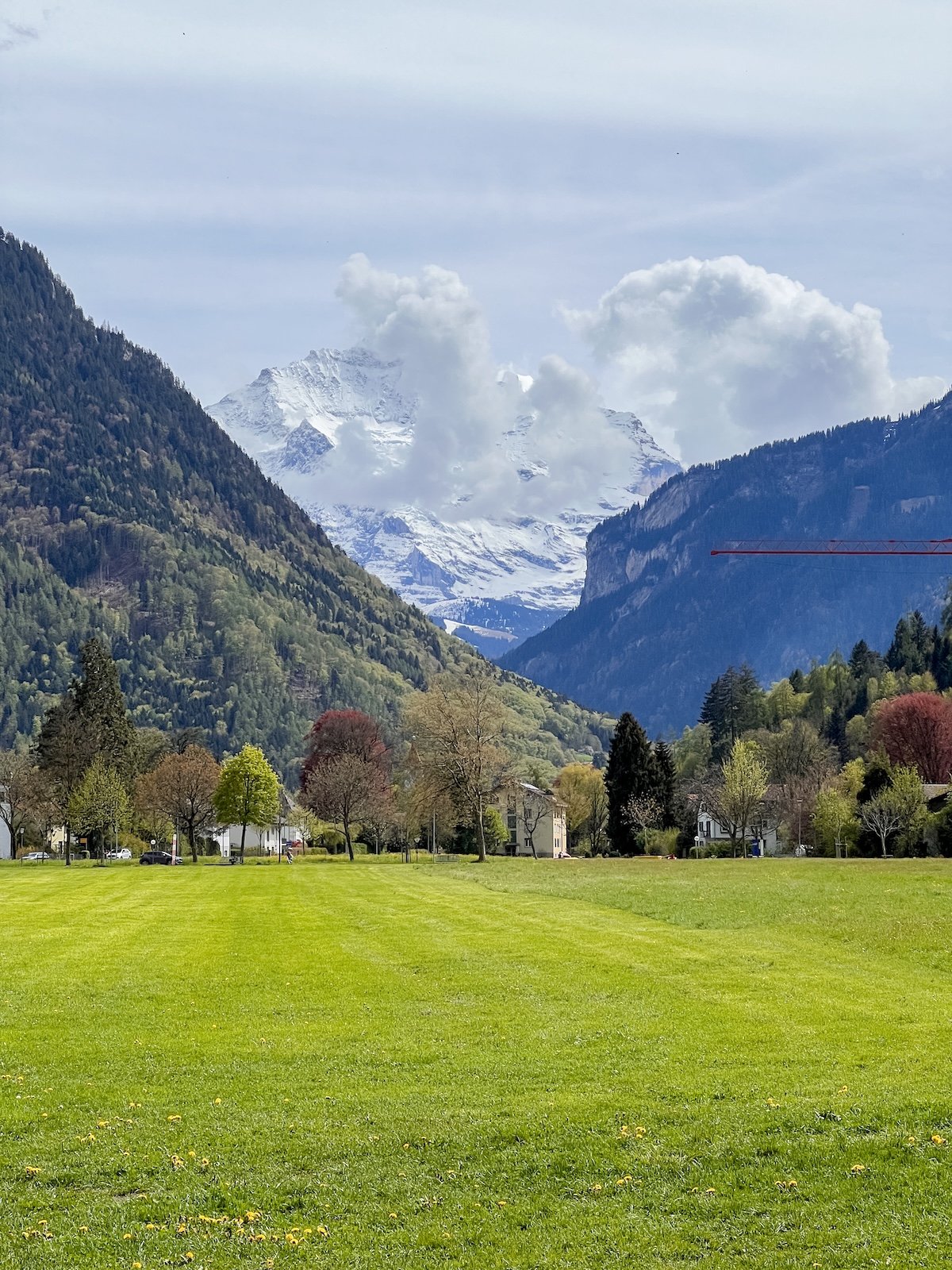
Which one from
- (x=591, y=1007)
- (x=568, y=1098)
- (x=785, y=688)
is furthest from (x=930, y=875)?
(x=785, y=688)

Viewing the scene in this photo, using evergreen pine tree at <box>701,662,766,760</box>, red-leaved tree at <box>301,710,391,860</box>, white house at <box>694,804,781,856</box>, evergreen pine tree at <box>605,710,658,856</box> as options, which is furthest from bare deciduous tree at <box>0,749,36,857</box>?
evergreen pine tree at <box>701,662,766,760</box>

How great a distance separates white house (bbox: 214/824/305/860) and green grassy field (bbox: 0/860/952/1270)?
12690cm

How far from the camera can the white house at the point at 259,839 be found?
534ft

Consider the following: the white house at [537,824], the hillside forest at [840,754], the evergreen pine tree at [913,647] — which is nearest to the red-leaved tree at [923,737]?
the hillside forest at [840,754]

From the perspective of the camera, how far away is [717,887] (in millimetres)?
56969

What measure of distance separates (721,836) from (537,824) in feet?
121

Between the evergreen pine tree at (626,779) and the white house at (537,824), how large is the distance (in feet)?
52.7

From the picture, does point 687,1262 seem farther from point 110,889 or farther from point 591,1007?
point 110,889

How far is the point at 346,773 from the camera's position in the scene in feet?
365

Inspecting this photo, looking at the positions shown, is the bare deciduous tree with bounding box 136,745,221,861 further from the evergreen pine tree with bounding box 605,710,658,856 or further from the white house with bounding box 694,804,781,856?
the white house with bounding box 694,804,781,856

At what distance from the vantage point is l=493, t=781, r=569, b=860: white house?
498 feet

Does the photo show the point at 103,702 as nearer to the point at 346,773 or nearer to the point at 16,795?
the point at 16,795

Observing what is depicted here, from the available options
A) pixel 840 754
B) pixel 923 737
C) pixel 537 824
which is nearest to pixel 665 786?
pixel 537 824

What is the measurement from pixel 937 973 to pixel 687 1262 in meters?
18.0
